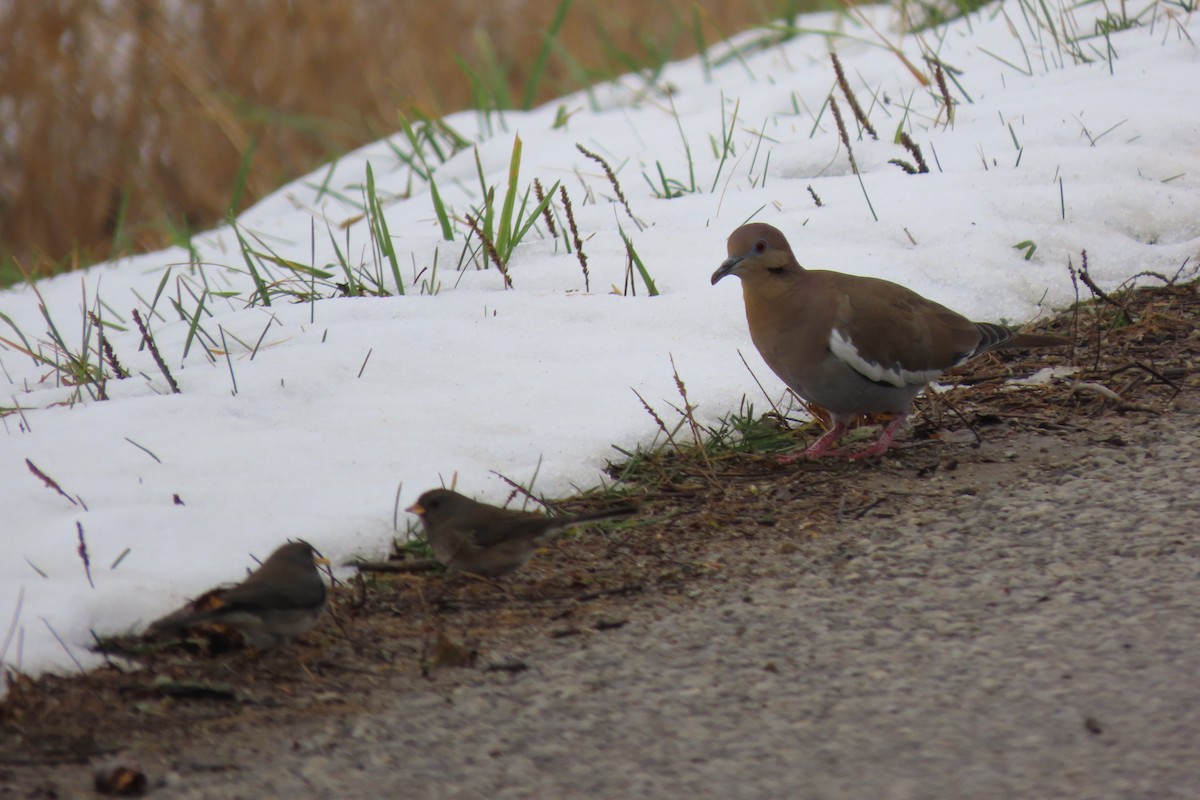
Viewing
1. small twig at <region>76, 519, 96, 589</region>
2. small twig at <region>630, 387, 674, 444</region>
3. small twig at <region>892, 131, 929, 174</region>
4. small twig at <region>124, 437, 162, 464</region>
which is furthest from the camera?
small twig at <region>892, 131, 929, 174</region>

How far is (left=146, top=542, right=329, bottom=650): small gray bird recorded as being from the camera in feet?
9.32

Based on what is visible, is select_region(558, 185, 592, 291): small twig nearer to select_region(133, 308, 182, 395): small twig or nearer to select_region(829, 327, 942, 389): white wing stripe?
select_region(829, 327, 942, 389): white wing stripe

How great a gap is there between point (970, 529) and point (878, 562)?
313 mm

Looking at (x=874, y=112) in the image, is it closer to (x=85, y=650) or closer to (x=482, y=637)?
(x=482, y=637)

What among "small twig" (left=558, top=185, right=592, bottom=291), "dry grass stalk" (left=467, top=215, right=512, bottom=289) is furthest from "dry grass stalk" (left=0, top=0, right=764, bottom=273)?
"small twig" (left=558, top=185, right=592, bottom=291)

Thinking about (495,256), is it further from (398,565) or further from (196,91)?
(196,91)

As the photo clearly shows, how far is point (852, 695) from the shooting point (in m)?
2.55

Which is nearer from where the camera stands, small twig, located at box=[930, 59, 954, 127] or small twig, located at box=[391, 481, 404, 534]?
small twig, located at box=[391, 481, 404, 534]

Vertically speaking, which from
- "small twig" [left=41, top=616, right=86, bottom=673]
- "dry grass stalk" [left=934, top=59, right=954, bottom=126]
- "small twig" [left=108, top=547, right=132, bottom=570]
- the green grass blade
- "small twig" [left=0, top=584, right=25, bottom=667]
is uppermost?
the green grass blade

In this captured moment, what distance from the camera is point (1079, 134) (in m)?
6.07

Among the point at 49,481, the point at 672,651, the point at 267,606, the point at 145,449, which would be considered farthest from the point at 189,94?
the point at 672,651

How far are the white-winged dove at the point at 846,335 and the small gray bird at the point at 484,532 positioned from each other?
0.98 meters

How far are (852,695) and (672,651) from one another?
17.2 inches

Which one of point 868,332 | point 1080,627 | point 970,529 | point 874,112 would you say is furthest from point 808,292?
point 874,112
